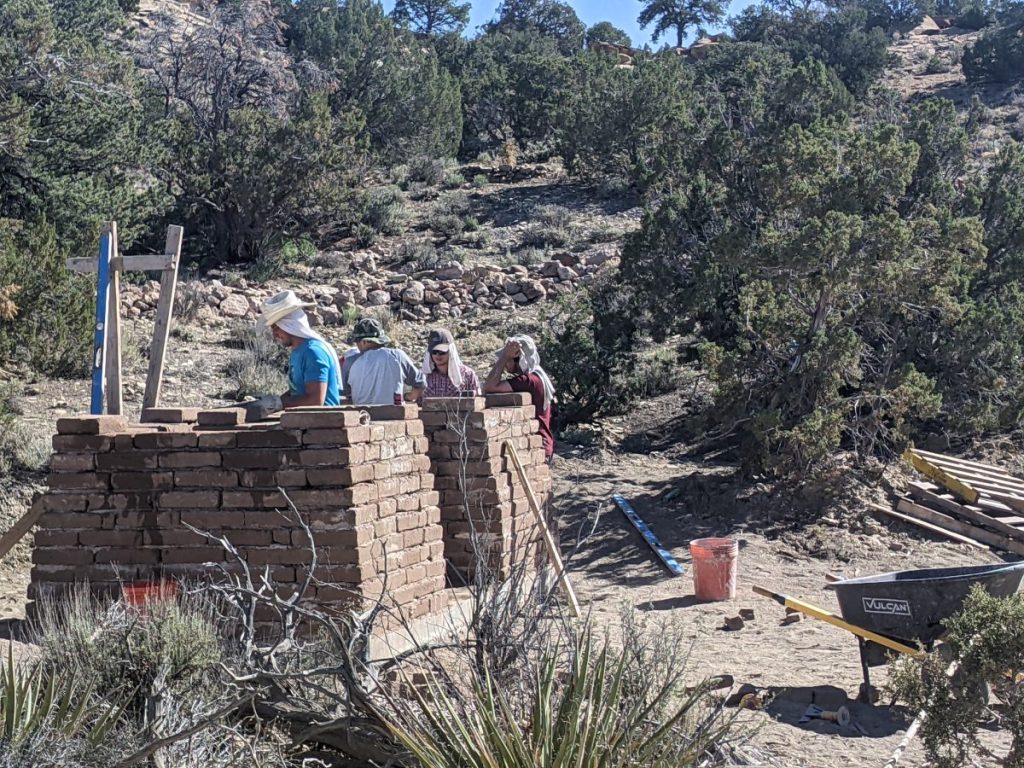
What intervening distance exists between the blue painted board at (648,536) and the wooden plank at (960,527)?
236cm

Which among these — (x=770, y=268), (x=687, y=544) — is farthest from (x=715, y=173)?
(x=687, y=544)

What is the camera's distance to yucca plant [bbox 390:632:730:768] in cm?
354

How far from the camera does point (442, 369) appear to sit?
319 inches

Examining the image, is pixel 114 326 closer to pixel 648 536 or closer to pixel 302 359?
pixel 302 359

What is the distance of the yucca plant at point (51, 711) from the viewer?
3945 mm

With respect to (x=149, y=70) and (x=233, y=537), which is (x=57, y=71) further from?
(x=233, y=537)

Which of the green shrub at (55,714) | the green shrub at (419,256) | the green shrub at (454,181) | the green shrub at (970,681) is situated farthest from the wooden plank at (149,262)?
the green shrub at (454,181)

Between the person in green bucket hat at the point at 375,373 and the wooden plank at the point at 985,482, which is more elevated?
the person in green bucket hat at the point at 375,373

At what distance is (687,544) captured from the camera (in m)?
10.5

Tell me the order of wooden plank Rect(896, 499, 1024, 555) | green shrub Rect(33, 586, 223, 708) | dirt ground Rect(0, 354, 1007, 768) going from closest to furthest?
green shrub Rect(33, 586, 223, 708), dirt ground Rect(0, 354, 1007, 768), wooden plank Rect(896, 499, 1024, 555)

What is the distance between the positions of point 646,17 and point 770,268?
1861 inches

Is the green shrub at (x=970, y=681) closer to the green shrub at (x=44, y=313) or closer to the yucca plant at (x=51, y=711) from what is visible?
the yucca plant at (x=51, y=711)

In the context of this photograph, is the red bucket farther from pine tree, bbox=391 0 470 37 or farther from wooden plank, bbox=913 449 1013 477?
pine tree, bbox=391 0 470 37

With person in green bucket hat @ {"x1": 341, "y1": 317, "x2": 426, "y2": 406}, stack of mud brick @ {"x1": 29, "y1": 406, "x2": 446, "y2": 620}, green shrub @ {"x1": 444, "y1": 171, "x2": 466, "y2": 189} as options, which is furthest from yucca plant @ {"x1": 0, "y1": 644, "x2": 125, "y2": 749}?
green shrub @ {"x1": 444, "y1": 171, "x2": 466, "y2": 189}
